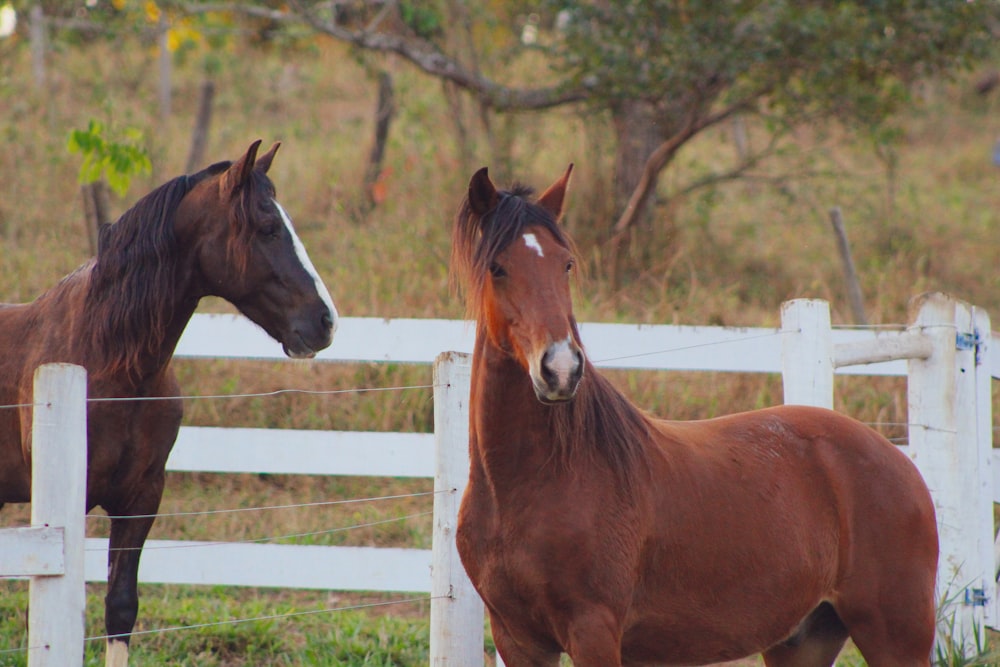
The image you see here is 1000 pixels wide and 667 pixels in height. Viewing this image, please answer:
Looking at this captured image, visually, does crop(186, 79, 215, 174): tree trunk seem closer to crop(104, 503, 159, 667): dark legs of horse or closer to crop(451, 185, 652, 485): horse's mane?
crop(104, 503, 159, 667): dark legs of horse

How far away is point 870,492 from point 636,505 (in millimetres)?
872

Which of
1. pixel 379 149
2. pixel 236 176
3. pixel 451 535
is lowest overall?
pixel 451 535

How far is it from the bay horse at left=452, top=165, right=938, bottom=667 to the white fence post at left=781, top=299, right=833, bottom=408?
24.7 inches

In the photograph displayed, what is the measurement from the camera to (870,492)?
3232mm

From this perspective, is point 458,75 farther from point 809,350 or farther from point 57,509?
point 57,509

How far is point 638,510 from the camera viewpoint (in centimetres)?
289

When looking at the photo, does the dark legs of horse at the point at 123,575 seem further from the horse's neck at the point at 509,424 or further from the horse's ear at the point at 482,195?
the horse's ear at the point at 482,195

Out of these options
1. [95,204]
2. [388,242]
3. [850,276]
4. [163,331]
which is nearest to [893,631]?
[163,331]

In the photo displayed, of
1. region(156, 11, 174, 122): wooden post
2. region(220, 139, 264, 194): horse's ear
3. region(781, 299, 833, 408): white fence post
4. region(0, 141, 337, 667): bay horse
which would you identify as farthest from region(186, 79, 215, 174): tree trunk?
region(781, 299, 833, 408): white fence post

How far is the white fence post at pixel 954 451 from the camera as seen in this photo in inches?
168

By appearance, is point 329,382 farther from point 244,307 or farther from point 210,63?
point 210,63

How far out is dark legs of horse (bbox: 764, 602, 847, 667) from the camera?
3355 millimetres

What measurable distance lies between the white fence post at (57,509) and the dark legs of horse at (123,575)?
104 centimetres

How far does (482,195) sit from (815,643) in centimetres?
193
